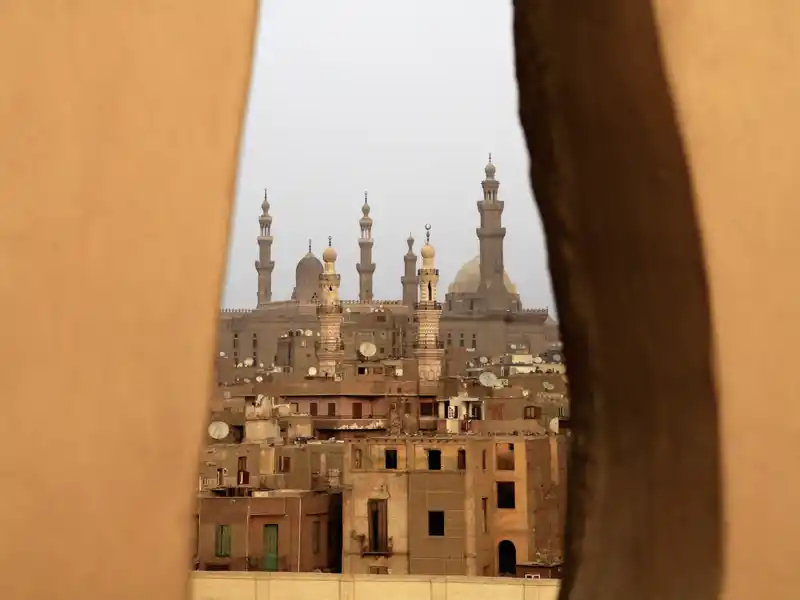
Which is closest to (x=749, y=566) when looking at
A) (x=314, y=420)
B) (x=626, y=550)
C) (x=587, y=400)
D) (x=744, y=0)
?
(x=626, y=550)

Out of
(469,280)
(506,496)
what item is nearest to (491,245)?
(469,280)

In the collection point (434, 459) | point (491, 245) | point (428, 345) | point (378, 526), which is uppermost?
point (491, 245)

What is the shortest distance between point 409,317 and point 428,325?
326 inches

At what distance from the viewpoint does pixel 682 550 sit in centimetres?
121

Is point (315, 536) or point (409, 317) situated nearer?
point (315, 536)

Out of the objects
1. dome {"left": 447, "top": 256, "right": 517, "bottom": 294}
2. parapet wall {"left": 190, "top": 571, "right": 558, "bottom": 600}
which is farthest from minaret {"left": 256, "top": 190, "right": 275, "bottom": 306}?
parapet wall {"left": 190, "top": 571, "right": 558, "bottom": 600}

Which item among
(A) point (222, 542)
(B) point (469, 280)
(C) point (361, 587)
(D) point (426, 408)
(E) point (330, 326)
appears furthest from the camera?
(B) point (469, 280)

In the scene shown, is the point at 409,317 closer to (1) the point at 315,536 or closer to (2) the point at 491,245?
(2) the point at 491,245

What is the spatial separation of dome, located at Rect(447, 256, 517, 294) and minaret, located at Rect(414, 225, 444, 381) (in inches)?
337

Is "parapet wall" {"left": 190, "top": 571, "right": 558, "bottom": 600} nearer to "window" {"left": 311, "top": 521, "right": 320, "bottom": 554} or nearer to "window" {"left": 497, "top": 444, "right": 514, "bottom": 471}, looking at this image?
"window" {"left": 311, "top": 521, "right": 320, "bottom": 554}

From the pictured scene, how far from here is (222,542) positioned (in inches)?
399

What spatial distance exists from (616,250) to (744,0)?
30 cm

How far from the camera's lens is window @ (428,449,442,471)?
35.7 feet

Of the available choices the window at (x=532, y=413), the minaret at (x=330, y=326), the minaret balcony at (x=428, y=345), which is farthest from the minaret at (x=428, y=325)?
the window at (x=532, y=413)
